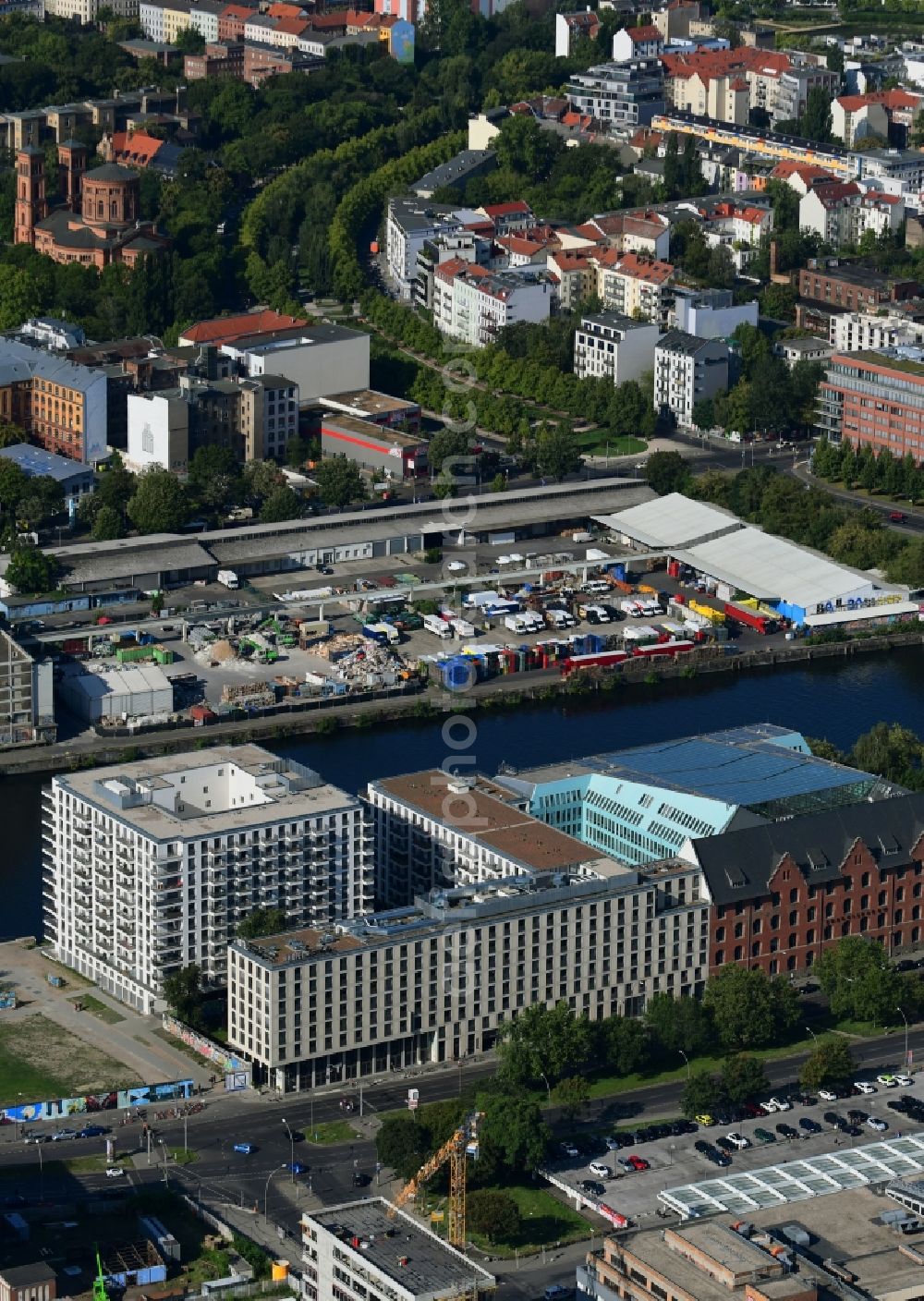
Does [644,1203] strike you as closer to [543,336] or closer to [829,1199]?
[829,1199]

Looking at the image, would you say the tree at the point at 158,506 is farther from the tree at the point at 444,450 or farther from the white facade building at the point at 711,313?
the white facade building at the point at 711,313

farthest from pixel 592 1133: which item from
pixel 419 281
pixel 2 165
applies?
pixel 2 165

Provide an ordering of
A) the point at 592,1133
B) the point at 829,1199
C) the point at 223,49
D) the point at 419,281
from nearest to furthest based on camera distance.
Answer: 1. the point at 829,1199
2. the point at 592,1133
3. the point at 419,281
4. the point at 223,49

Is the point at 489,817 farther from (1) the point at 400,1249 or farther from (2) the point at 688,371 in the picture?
(2) the point at 688,371

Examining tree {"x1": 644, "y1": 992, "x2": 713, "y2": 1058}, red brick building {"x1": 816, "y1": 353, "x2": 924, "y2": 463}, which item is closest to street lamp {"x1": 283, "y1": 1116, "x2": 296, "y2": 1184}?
tree {"x1": 644, "y1": 992, "x2": 713, "y2": 1058}

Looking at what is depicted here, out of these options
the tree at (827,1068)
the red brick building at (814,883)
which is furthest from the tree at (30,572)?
the tree at (827,1068)

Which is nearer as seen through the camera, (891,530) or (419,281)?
(891,530)

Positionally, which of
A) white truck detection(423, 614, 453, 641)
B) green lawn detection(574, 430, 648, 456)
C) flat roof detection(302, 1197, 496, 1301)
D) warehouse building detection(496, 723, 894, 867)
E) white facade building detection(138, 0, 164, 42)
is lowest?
white truck detection(423, 614, 453, 641)

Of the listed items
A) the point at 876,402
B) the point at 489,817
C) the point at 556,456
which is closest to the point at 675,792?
the point at 489,817

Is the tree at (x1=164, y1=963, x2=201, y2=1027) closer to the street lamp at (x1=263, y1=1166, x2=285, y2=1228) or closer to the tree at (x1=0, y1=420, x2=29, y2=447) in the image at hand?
the street lamp at (x1=263, y1=1166, x2=285, y2=1228)
